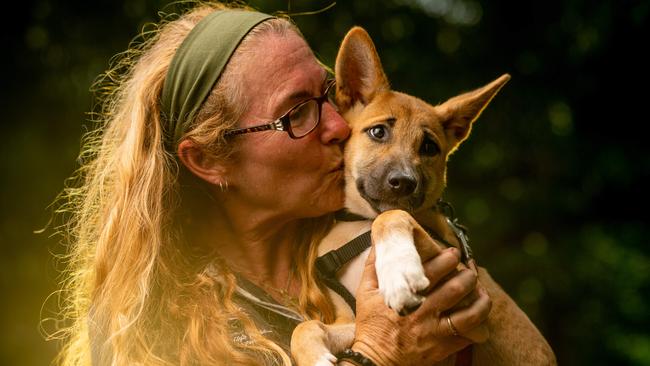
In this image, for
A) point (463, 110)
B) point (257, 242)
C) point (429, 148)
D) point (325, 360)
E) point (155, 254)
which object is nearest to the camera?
point (325, 360)

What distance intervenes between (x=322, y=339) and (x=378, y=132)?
101 cm

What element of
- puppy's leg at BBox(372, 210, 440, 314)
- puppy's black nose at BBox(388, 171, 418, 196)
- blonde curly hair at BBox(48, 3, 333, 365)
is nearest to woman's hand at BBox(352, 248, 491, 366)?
puppy's leg at BBox(372, 210, 440, 314)

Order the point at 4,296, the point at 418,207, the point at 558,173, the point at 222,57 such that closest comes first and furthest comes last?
the point at 222,57
the point at 418,207
the point at 4,296
the point at 558,173

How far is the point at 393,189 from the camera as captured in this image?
3018 millimetres

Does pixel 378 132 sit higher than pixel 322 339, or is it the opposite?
pixel 378 132

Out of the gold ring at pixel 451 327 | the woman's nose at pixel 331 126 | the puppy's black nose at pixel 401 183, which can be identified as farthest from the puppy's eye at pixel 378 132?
the gold ring at pixel 451 327

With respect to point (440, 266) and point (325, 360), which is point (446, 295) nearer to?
point (440, 266)

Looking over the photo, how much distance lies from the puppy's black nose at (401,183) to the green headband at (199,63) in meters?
0.84

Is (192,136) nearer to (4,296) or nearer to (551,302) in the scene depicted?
(4,296)

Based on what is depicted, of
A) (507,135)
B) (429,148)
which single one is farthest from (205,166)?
(507,135)

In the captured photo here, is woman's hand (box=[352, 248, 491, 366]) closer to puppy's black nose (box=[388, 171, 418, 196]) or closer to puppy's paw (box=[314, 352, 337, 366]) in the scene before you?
puppy's paw (box=[314, 352, 337, 366])

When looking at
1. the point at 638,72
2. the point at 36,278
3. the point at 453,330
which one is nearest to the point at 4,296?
the point at 36,278

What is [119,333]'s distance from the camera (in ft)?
8.70

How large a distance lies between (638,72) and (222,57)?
16.8 feet
